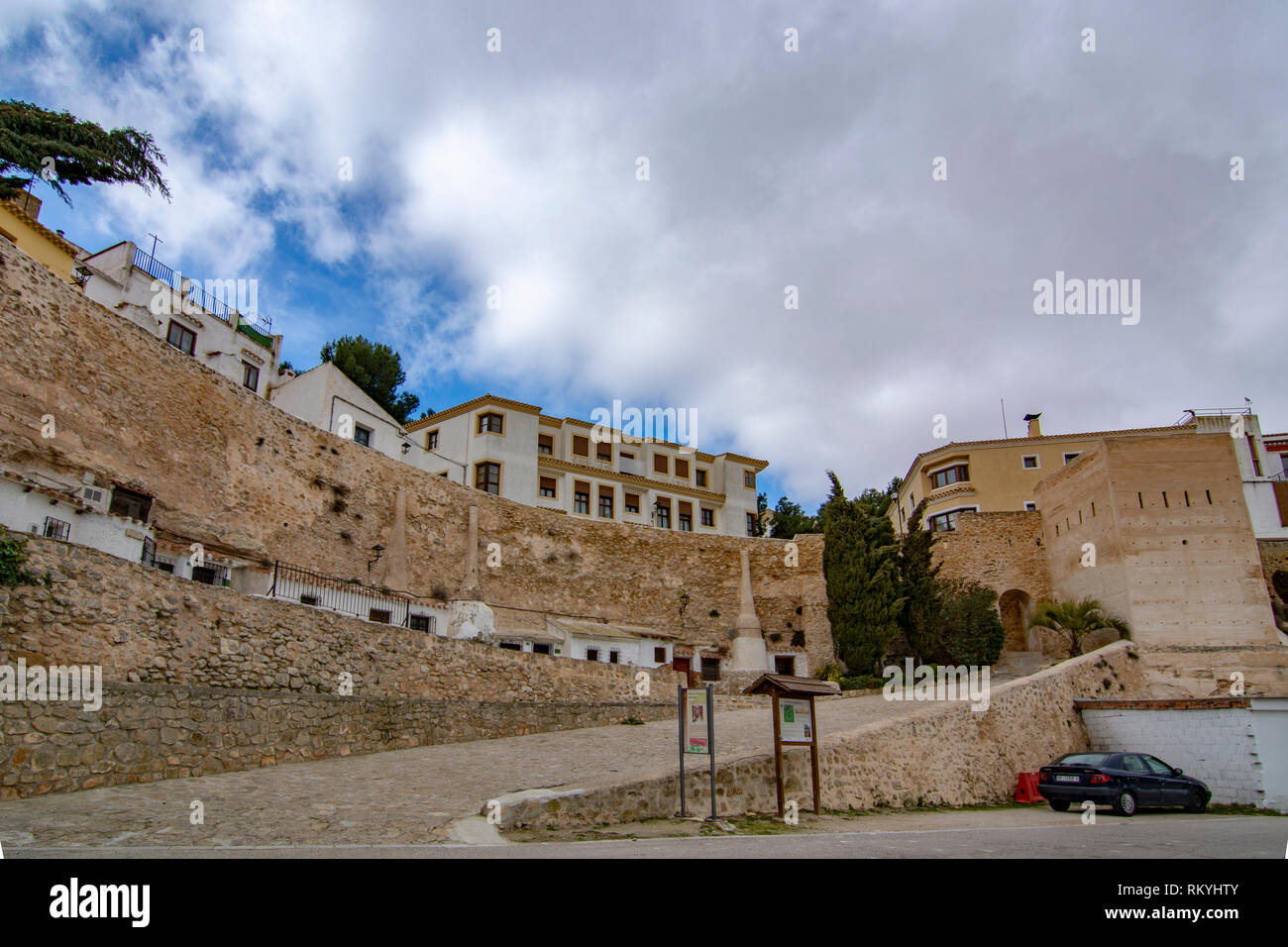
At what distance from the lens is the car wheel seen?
13727 mm

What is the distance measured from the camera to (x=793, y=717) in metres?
12.0

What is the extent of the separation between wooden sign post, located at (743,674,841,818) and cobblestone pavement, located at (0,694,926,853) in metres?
0.71

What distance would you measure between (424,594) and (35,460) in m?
13.2

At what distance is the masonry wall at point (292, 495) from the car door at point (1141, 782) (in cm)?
1857

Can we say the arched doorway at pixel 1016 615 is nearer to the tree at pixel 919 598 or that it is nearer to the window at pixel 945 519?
the window at pixel 945 519

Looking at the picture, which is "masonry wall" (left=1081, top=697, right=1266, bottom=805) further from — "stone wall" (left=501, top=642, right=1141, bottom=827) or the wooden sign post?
the wooden sign post

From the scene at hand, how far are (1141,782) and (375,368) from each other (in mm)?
43258

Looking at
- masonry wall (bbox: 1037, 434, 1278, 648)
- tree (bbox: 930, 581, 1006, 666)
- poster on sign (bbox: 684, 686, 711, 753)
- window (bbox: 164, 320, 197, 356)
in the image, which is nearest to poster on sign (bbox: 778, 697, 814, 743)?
poster on sign (bbox: 684, 686, 711, 753)

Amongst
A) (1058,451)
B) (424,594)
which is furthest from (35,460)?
(1058,451)

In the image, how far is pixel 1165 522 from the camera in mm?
27094
